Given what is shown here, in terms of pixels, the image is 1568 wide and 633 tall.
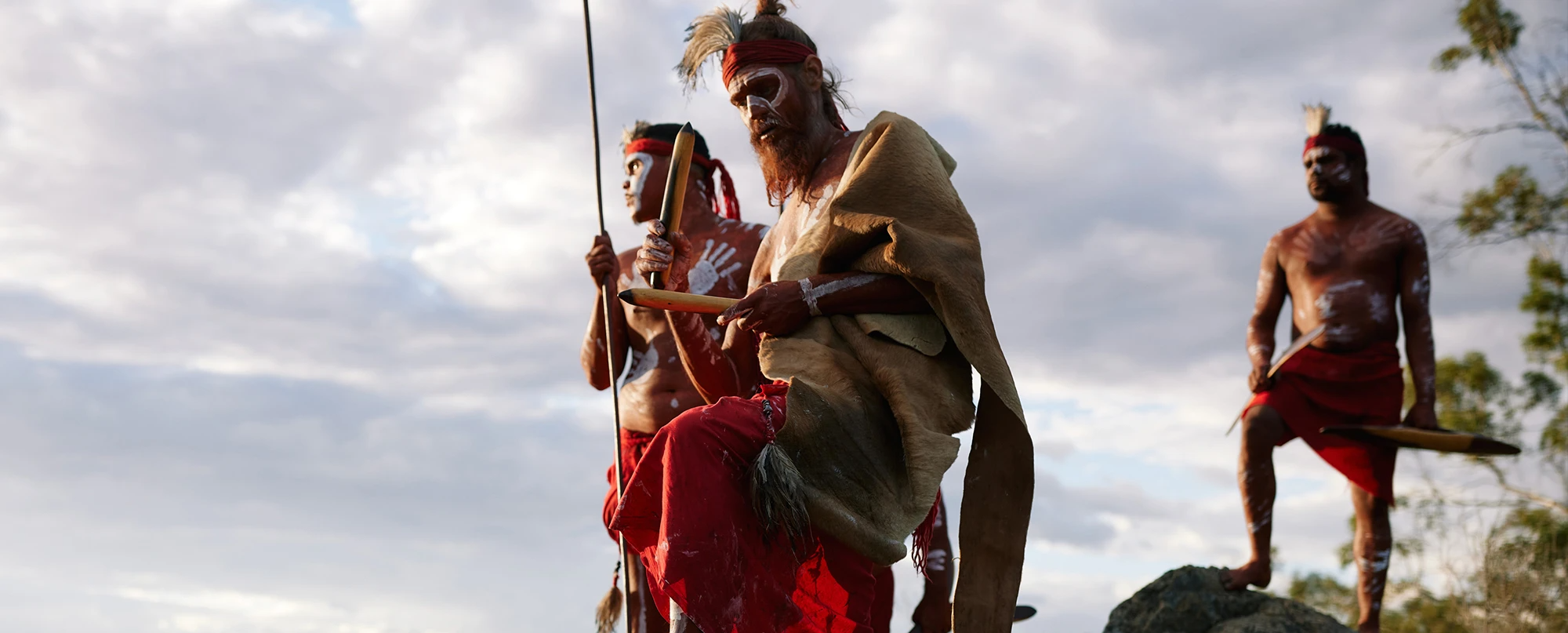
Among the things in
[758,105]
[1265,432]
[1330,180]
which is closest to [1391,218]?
[1330,180]

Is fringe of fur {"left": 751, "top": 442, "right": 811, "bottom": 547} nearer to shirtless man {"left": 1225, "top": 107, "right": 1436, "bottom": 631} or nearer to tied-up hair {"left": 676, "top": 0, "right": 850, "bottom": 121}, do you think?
tied-up hair {"left": 676, "top": 0, "right": 850, "bottom": 121}

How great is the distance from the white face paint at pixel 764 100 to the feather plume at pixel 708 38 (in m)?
0.15

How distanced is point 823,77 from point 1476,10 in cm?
1156

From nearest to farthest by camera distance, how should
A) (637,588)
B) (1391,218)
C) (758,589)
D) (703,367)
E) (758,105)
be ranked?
(758,589)
(758,105)
(703,367)
(637,588)
(1391,218)

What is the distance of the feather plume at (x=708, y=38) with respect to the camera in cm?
399

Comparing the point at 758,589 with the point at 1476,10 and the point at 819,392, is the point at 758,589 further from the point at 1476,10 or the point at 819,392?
the point at 1476,10

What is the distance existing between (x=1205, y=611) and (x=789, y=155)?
344cm

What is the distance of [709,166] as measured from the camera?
241 inches

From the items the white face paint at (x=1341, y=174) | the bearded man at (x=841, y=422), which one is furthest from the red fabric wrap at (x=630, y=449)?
the white face paint at (x=1341, y=174)

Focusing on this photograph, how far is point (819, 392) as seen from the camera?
325cm

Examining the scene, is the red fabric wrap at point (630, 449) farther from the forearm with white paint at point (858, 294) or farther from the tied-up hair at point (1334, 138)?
the tied-up hair at point (1334, 138)

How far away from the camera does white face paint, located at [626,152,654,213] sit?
19.6 feet

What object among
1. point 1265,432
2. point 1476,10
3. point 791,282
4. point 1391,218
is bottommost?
point 791,282

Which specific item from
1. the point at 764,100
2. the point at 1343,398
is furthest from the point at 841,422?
the point at 1343,398
